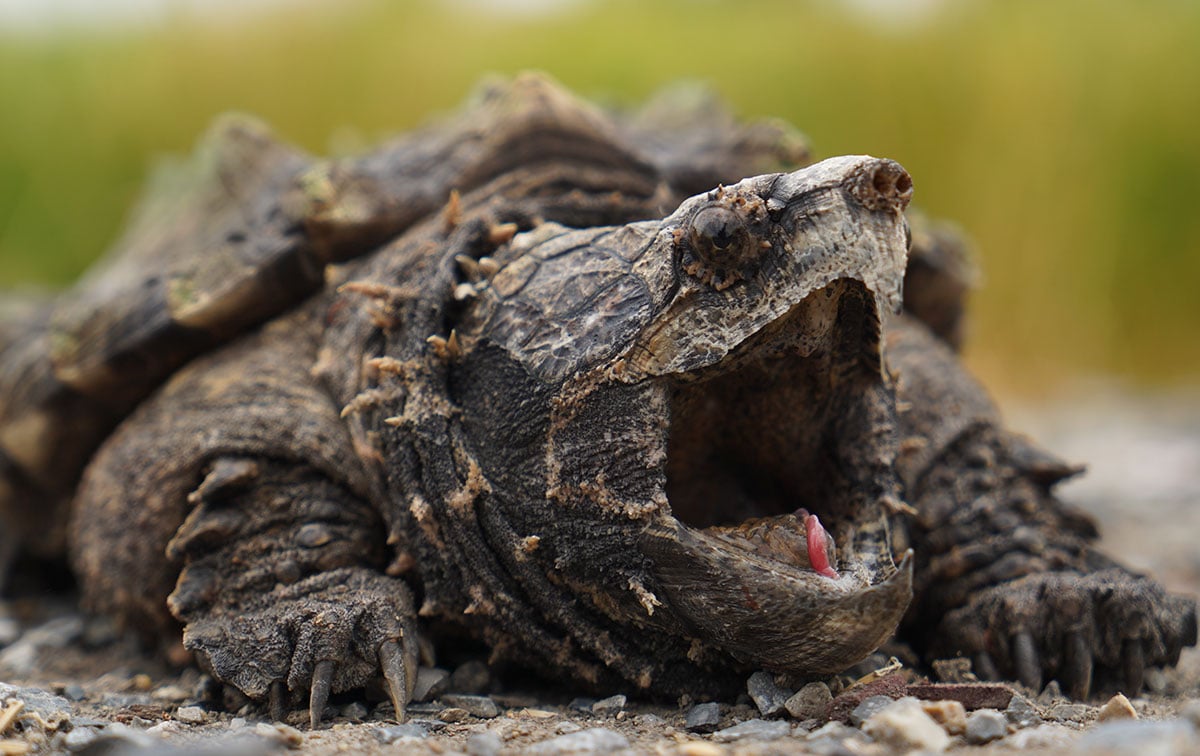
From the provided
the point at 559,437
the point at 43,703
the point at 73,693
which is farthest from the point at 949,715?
the point at 73,693

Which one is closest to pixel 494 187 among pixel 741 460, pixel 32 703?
pixel 741 460

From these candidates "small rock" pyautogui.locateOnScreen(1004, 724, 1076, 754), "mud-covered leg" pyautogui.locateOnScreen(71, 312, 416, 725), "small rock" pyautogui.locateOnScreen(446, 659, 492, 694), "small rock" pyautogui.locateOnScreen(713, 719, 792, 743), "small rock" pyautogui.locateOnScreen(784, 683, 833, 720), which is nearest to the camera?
"small rock" pyautogui.locateOnScreen(1004, 724, 1076, 754)

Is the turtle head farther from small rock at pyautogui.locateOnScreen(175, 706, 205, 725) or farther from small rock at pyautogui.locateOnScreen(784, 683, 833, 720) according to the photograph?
small rock at pyautogui.locateOnScreen(175, 706, 205, 725)

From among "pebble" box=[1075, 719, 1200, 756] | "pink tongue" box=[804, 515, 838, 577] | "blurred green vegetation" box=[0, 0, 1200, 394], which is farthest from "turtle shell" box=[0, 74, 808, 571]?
"blurred green vegetation" box=[0, 0, 1200, 394]

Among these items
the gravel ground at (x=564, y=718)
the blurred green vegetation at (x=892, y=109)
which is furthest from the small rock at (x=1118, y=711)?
the blurred green vegetation at (x=892, y=109)

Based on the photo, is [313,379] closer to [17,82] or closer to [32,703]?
[32,703]

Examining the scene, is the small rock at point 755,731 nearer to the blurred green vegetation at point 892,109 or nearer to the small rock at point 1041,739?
the small rock at point 1041,739

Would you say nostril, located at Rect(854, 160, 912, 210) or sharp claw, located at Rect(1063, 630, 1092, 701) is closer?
nostril, located at Rect(854, 160, 912, 210)

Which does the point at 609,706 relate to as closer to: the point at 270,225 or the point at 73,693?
the point at 73,693
